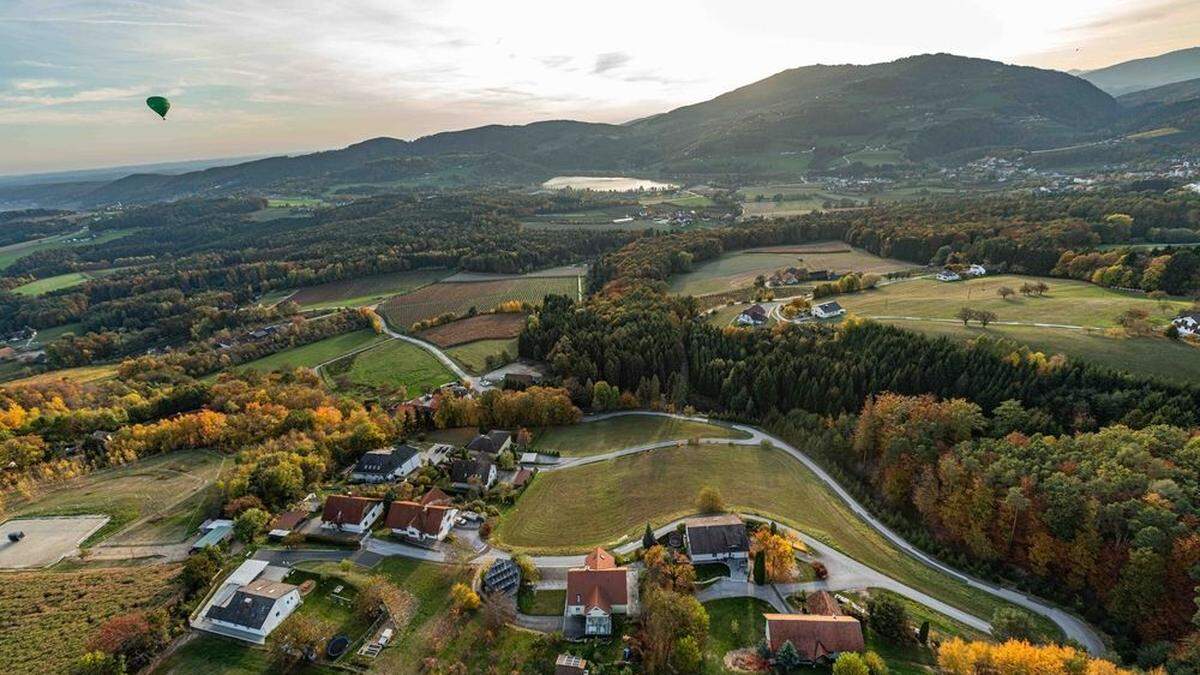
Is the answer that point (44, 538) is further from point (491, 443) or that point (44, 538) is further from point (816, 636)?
point (816, 636)

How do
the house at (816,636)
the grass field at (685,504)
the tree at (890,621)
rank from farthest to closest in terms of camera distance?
the grass field at (685,504)
the tree at (890,621)
the house at (816,636)

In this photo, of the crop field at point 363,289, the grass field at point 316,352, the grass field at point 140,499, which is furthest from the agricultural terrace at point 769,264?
the grass field at point 140,499

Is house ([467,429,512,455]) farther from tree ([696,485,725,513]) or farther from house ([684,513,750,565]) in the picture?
house ([684,513,750,565])

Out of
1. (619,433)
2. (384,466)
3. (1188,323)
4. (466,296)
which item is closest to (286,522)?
(384,466)

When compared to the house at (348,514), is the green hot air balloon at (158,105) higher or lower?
higher

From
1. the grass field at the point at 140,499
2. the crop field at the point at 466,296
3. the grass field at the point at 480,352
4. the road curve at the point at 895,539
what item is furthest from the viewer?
the crop field at the point at 466,296

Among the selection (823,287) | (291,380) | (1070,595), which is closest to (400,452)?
(291,380)

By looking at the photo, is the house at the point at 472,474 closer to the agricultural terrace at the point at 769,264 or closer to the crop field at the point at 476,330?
the crop field at the point at 476,330
